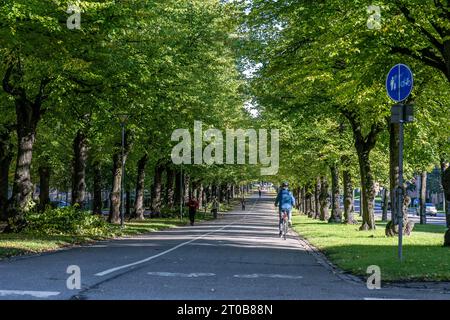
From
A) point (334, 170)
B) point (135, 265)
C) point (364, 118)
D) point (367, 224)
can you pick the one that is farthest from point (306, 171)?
point (135, 265)

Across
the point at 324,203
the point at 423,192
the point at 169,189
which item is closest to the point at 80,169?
the point at 324,203

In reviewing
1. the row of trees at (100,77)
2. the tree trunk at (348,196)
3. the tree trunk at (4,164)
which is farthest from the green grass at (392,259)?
the tree trunk at (4,164)

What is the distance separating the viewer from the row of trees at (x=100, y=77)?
18.3 meters

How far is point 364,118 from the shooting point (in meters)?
26.8

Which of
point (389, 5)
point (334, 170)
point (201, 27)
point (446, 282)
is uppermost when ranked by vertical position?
point (201, 27)

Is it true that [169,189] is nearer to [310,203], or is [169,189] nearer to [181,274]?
[310,203]

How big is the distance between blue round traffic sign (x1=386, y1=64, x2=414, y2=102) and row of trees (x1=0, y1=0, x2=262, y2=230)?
8140 millimetres

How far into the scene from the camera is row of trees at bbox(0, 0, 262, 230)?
18.3 meters

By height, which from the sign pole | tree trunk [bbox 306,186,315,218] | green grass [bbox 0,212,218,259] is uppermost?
the sign pole

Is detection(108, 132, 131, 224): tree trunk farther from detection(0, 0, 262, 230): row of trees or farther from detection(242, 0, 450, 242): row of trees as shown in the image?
detection(242, 0, 450, 242): row of trees

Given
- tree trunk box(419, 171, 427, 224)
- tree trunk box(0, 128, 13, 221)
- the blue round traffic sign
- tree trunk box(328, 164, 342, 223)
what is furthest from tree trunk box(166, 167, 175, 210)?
the blue round traffic sign

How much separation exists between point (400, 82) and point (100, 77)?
432 inches

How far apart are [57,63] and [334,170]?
2724 centimetres

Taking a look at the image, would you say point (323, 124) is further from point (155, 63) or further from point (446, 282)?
point (446, 282)
